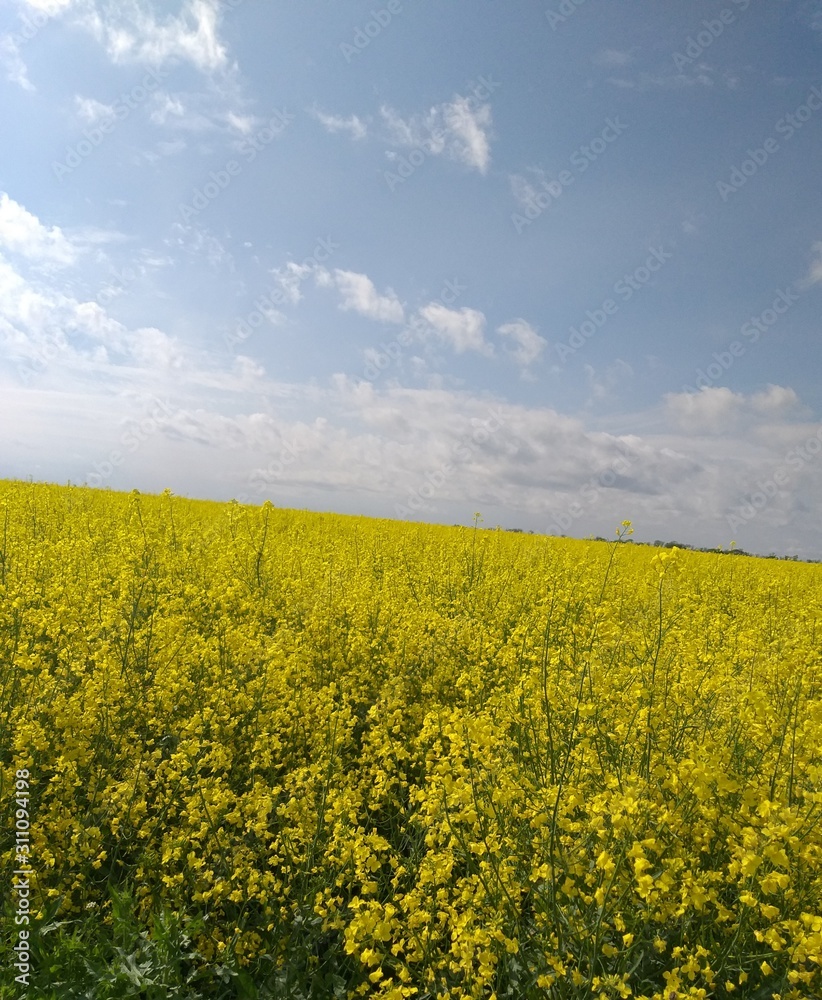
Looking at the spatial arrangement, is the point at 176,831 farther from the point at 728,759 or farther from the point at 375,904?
the point at 728,759

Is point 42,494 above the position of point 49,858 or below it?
above

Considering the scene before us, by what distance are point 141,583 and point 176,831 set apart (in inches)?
115

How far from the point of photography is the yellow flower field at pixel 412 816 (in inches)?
90.0

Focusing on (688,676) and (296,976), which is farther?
(688,676)

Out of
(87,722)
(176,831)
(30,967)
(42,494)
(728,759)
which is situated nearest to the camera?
(30,967)

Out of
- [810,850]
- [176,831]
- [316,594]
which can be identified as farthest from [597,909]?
[316,594]

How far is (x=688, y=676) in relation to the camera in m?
3.67

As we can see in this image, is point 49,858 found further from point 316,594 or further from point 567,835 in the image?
point 316,594

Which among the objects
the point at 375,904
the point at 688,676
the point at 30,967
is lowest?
the point at 30,967

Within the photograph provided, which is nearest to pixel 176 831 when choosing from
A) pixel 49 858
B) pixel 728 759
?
pixel 49 858

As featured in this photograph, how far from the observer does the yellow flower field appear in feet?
7.50

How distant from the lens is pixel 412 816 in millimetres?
3027

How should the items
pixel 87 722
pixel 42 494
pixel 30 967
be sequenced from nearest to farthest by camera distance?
pixel 30 967, pixel 87 722, pixel 42 494

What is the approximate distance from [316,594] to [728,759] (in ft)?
15.0
